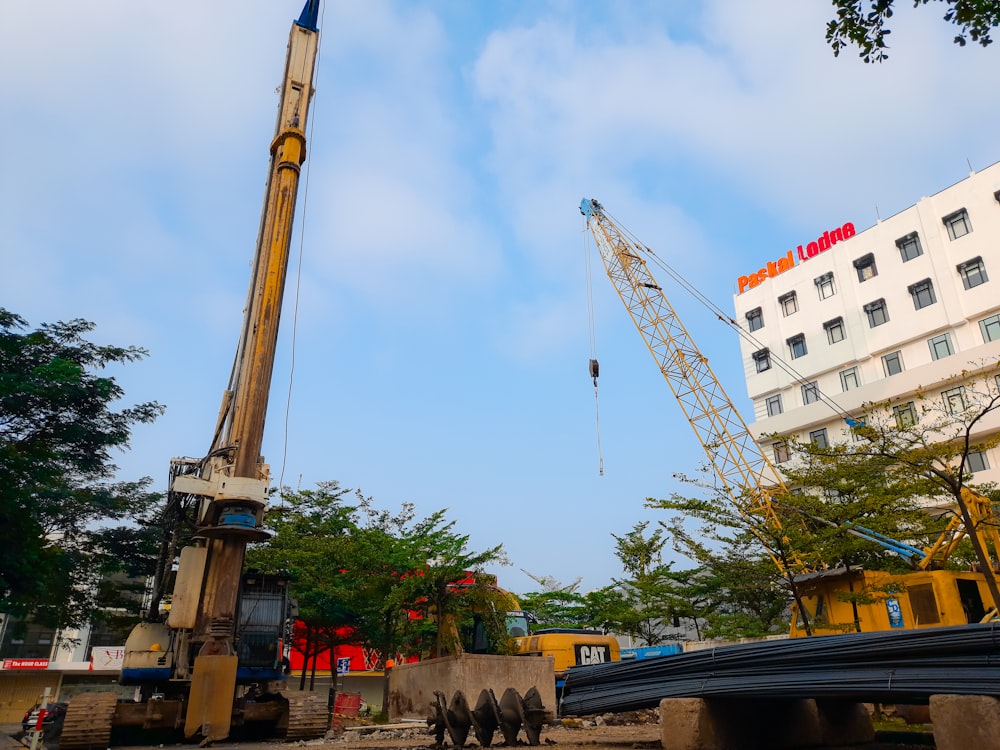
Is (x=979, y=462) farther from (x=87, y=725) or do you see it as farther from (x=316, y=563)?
(x=87, y=725)

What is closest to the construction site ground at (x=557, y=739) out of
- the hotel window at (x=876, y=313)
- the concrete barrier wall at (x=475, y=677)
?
the concrete barrier wall at (x=475, y=677)

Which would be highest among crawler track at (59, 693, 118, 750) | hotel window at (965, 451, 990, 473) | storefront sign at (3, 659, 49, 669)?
hotel window at (965, 451, 990, 473)

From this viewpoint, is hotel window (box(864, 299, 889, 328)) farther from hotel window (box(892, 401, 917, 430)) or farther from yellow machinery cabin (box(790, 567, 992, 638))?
yellow machinery cabin (box(790, 567, 992, 638))

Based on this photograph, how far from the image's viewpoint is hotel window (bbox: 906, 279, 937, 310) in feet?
132

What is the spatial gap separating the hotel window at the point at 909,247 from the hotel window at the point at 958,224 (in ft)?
5.47

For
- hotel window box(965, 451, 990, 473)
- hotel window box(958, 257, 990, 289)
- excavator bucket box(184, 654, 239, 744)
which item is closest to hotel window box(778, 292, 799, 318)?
hotel window box(958, 257, 990, 289)

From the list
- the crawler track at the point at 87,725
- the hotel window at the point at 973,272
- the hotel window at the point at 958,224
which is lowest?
the crawler track at the point at 87,725

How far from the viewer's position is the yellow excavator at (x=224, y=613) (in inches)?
458

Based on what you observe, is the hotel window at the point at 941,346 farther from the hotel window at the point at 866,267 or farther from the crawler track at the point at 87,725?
the crawler track at the point at 87,725

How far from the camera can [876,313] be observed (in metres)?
42.8

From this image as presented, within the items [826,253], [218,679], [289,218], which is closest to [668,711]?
[218,679]

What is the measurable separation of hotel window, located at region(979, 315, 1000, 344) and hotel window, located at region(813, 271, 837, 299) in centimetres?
918

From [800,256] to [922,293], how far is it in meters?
9.13

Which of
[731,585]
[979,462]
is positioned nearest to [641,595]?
[731,585]
